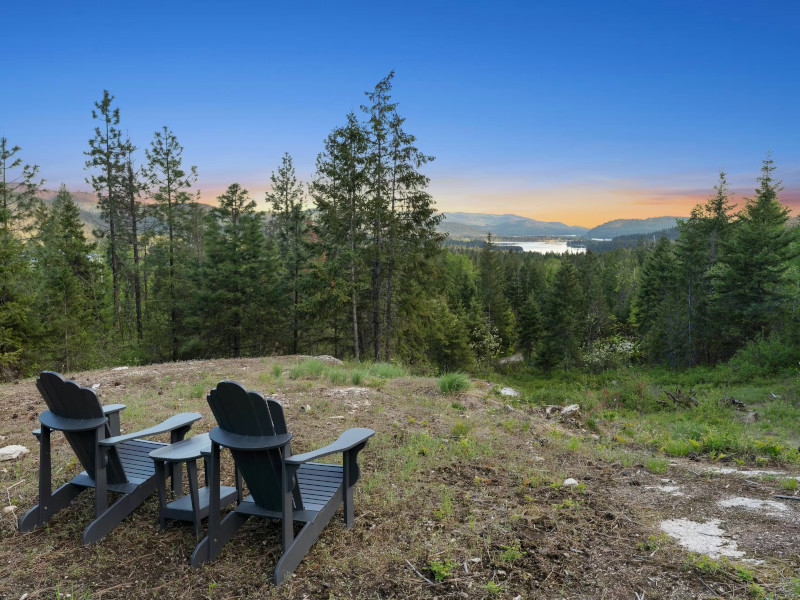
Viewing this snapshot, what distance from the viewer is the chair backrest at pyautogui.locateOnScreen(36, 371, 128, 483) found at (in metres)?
3.39

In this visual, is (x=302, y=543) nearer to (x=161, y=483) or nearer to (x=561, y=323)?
(x=161, y=483)

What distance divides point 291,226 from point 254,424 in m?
24.5

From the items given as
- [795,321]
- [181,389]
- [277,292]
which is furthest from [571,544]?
[795,321]

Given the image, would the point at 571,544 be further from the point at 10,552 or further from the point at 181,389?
the point at 181,389

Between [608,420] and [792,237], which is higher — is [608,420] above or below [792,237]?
below

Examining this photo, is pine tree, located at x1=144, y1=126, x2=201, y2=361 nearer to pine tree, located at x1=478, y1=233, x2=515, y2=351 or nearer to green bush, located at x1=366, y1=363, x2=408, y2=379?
green bush, located at x1=366, y1=363, x2=408, y2=379

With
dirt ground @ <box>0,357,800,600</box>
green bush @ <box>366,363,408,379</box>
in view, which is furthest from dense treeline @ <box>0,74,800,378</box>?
dirt ground @ <box>0,357,800,600</box>

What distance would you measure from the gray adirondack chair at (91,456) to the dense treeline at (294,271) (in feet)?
50.2

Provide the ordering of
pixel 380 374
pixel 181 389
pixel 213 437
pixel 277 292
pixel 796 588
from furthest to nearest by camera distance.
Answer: pixel 277 292
pixel 380 374
pixel 181 389
pixel 213 437
pixel 796 588

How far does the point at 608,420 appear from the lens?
8.85 meters

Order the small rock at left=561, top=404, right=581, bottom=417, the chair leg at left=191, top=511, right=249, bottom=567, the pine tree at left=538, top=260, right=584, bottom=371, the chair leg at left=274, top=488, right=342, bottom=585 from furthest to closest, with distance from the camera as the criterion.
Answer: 1. the pine tree at left=538, top=260, right=584, bottom=371
2. the small rock at left=561, top=404, right=581, bottom=417
3. the chair leg at left=191, top=511, right=249, bottom=567
4. the chair leg at left=274, top=488, right=342, bottom=585

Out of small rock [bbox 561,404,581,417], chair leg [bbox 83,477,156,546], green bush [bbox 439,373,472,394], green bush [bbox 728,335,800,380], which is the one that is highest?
chair leg [bbox 83,477,156,546]

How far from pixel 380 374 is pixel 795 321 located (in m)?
23.2

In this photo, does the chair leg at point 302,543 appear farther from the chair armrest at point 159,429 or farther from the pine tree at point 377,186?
the pine tree at point 377,186
